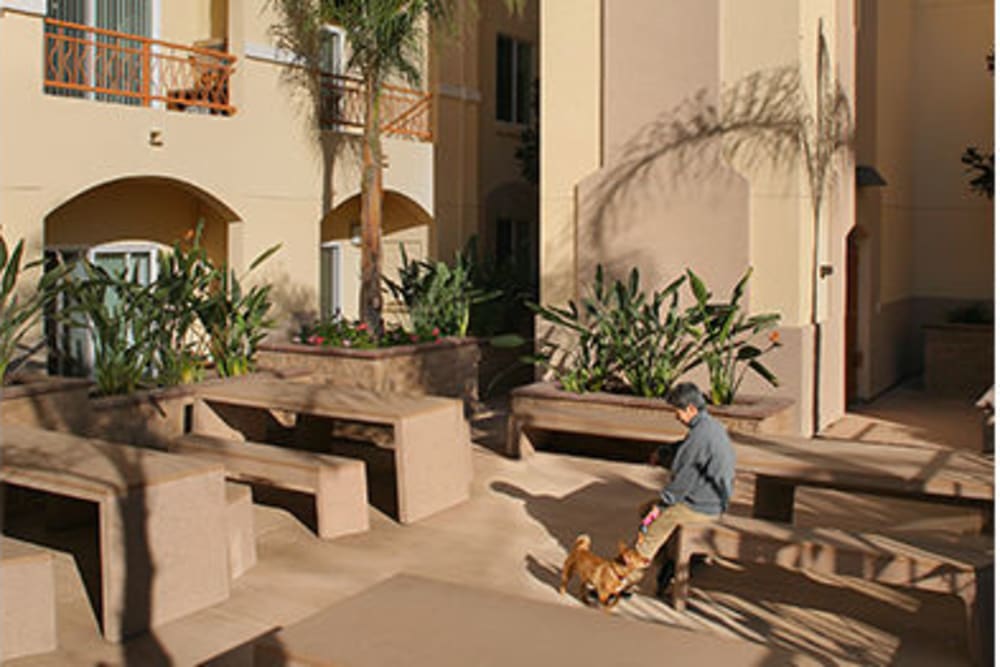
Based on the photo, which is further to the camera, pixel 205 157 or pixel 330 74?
pixel 330 74

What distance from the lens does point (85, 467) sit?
688 centimetres

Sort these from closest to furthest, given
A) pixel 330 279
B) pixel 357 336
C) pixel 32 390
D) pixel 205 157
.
A: pixel 32 390 → pixel 205 157 → pixel 357 336 → pixel 330 279

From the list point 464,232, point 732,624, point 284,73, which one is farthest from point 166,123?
point 732,624

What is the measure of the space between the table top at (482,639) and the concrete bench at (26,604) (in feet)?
6.53

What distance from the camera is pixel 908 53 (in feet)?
58.9

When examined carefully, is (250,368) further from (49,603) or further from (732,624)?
(732,624)

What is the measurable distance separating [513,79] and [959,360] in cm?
852

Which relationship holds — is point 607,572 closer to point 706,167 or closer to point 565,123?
point 706,167

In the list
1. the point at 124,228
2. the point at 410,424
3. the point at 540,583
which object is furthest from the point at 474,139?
the point at 540,583

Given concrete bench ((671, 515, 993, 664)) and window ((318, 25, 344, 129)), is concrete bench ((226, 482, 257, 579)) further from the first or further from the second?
window ((318, 25, 344, 129))

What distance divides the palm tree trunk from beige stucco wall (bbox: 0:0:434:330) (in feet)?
4.60

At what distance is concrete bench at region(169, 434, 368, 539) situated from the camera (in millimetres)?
8281

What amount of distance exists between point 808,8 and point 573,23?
8.45 ft

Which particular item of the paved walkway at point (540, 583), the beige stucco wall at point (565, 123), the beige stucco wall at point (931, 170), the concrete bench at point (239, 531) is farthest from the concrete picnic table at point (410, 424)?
the beige stucco wall at point (931, 170)
